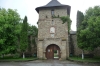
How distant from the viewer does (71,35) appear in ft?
99.9

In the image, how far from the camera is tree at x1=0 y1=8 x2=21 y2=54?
21780mm

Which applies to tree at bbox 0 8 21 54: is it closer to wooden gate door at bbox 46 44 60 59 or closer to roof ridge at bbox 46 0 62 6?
wooden gate door at bbox 46 44 60 59

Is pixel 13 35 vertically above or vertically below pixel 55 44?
above

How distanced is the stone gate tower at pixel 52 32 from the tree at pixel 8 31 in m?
4.71

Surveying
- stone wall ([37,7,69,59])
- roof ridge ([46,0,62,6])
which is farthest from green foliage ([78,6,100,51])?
roof ridge ([46,0,62,6])

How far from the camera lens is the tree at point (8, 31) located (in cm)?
2178

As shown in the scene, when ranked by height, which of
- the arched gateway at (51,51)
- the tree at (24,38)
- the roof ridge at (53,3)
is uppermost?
the roof ridge at (53,3)

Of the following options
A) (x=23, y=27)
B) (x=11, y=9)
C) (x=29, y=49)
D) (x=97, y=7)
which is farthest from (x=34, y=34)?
(x=97, y=7)

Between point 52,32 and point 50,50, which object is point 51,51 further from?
point 52,32

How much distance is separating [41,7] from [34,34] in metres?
6.36

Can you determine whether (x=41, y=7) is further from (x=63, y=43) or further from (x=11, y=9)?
(x=63, y=43)

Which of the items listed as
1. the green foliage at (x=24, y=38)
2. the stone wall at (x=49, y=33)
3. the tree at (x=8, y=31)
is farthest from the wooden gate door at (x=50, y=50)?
the tree at (x=8, y=31)

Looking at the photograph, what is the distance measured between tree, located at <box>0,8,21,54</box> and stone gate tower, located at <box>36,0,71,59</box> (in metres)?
4.71

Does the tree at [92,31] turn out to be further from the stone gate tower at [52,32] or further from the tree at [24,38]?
the tree at [24,38]
